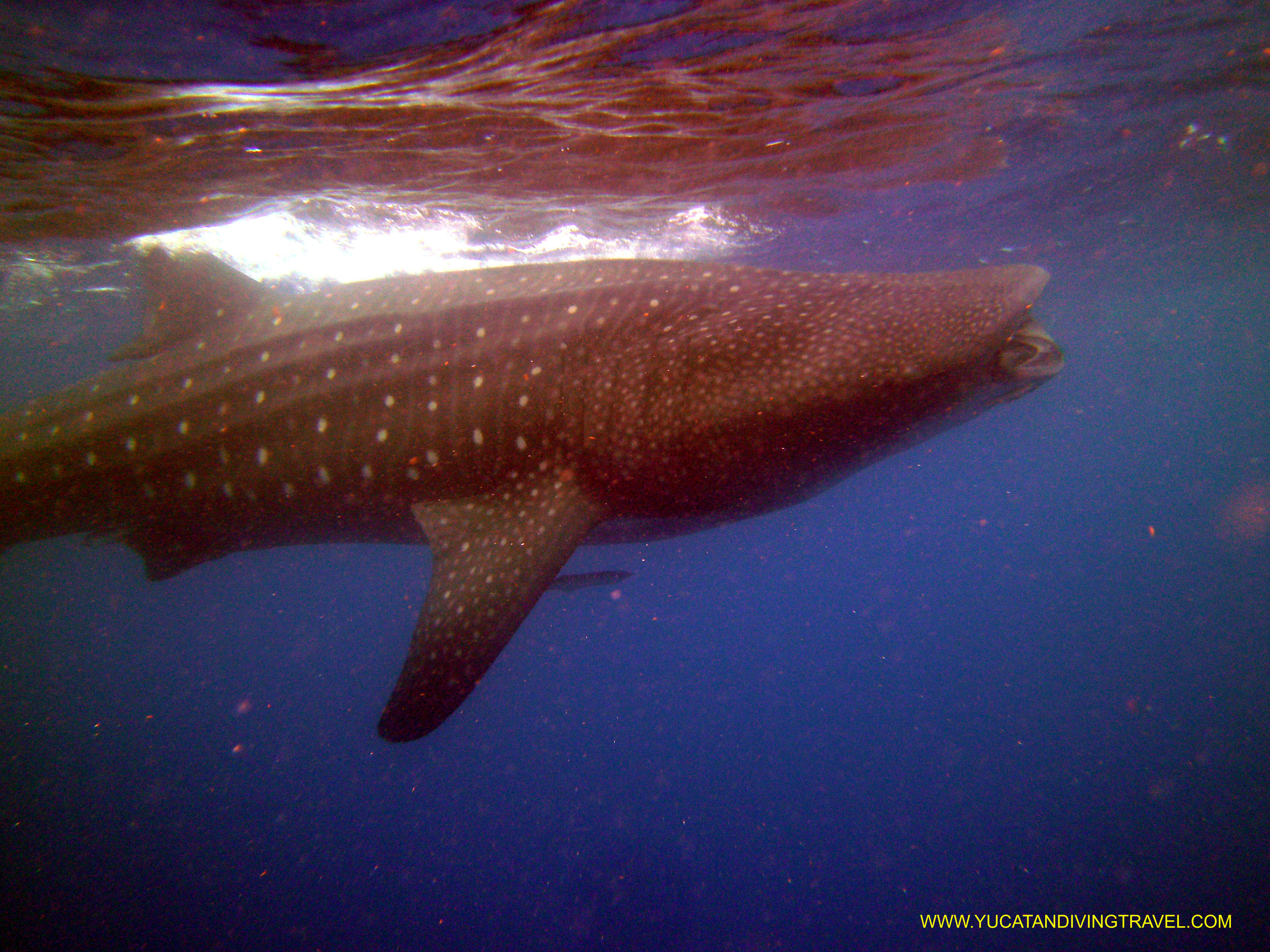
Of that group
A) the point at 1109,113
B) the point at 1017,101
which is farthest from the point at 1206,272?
the point at 1017,101

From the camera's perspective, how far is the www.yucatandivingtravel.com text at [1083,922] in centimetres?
1095

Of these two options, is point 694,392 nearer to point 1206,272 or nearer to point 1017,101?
point 1017,101

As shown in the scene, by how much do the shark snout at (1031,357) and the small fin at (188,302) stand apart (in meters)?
5.29

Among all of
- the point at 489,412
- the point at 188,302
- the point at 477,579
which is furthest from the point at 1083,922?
the point at 188,302

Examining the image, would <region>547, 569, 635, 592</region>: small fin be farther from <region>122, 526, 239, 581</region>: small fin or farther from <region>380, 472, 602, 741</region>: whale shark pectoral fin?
<region>122, 526, 239, 581</region>: small fin

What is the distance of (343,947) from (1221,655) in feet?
155

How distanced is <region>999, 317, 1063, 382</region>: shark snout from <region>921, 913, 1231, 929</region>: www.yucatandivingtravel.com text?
1439 cm

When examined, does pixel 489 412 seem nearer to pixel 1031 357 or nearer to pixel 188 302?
pixel 1031 357

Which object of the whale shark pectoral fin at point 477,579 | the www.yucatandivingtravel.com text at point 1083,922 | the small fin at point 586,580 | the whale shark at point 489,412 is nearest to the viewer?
the whale shark pectoral fin at point 477,579

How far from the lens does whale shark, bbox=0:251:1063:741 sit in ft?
8.89

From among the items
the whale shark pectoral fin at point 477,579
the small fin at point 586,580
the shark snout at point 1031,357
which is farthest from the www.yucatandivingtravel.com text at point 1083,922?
the whale shark pectoral fin at point 477,579

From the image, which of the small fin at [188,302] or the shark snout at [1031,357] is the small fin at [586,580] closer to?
the shark snout at [1031,357]

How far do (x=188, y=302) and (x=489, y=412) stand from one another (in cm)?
321

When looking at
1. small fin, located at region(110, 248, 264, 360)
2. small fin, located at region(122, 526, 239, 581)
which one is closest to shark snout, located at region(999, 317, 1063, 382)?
small fin, located at region(122, 526, 239, 581)
